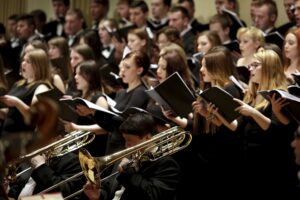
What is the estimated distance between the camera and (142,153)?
10.6 ft

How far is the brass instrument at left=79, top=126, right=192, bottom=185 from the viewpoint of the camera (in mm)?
3082

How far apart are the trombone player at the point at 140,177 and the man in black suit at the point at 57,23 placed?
4.32 m

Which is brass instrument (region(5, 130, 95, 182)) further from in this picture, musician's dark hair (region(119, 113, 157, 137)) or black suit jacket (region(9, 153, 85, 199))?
musician's dark hair (region(119, 113, 157, 137))

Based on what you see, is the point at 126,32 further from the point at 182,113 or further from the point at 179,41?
the point at 182,113

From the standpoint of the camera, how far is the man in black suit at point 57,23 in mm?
7576

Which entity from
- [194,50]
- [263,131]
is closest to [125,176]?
[263,131]

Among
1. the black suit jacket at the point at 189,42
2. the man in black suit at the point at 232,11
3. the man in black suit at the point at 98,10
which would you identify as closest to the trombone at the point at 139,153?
the black suit jacket at the point at 189,42

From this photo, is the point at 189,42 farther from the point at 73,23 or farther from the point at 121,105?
the point at 73,23

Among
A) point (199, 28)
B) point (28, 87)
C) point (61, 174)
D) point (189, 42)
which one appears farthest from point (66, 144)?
point (199, 28)

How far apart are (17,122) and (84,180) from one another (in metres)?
1.18

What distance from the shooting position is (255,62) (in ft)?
12.5

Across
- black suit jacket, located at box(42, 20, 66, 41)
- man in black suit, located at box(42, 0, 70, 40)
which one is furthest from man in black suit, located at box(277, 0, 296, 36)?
black suit jacket, located at box(42, 20, 66, 41)

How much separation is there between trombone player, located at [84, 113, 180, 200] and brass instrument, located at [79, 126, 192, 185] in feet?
0.13

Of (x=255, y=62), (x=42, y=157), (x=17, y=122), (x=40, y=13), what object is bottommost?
(x=40, y=13)
